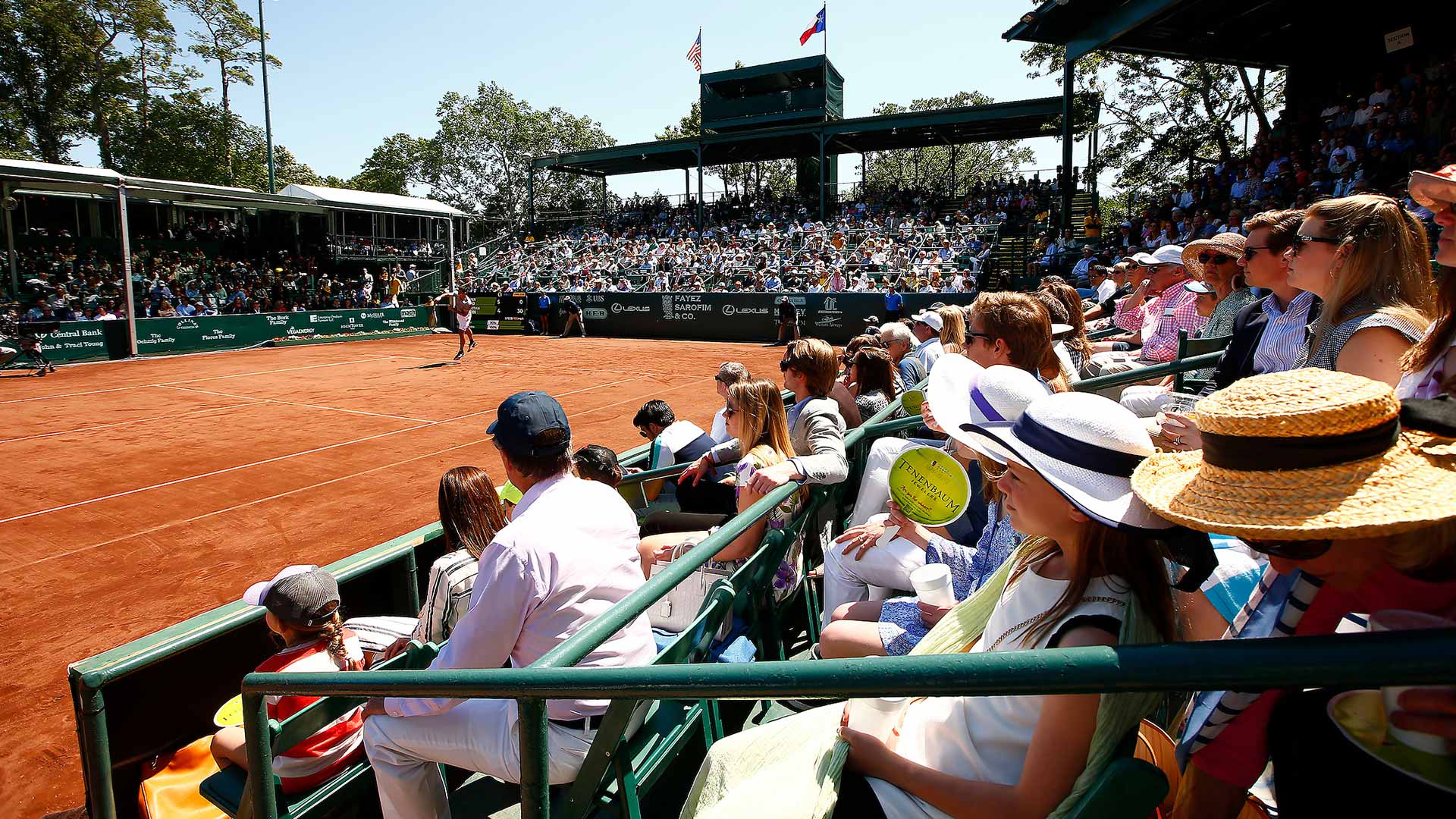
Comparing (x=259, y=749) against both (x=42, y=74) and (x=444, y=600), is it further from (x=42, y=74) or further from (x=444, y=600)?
(x=42, y=74)

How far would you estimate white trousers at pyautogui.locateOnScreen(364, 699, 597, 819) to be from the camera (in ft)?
8.05

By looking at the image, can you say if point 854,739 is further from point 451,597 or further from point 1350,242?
point 1350,242

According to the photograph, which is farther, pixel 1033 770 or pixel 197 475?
pixel 197 475

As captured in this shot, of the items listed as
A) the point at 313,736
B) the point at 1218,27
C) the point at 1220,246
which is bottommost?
the point at 313,736

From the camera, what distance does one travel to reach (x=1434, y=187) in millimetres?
2182

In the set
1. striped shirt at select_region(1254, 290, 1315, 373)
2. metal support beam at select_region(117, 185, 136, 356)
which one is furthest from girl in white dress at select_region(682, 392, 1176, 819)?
metal support beam at select_region(117, 185, 136, 356)

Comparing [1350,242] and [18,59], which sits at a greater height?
[18,59]

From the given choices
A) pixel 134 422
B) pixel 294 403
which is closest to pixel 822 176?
pixel 294 403

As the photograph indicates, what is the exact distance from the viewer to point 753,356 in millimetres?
20953

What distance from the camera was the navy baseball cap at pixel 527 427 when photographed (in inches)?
114

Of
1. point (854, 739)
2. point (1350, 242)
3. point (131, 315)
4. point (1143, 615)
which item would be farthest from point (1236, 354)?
point (131, 315)

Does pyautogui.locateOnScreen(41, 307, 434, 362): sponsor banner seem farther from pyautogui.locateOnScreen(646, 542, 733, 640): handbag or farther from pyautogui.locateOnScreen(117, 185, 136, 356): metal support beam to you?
pyautogui.locateOnScreen(646, 542, 733, 640): handbag

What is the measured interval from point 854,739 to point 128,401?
56.8 feet

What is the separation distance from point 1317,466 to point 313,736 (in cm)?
314
